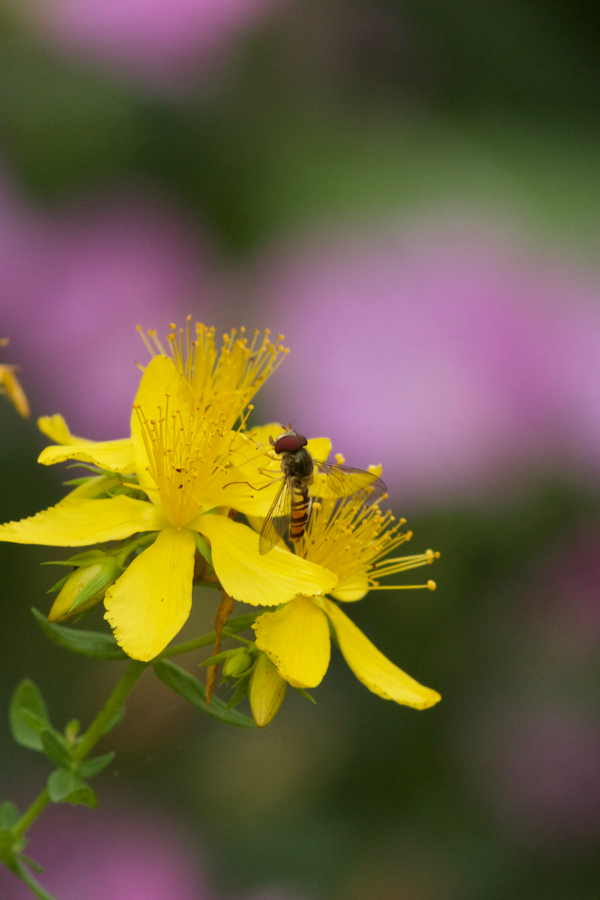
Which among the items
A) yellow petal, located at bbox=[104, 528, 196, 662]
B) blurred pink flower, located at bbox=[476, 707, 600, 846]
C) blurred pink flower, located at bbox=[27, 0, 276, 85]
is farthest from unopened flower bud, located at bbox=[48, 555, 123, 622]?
blurred pink flower, located at bbox=[27, 0, 276, 85]

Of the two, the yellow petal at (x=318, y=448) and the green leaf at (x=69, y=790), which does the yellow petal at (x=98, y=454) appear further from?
the green leaf at (x=69, y=790)

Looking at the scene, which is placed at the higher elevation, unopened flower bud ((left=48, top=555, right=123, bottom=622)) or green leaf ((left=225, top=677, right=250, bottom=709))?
unopened flower bud ((left=48, top=555, right=123, bottom=622))

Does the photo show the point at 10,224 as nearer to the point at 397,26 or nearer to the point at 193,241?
the point at 193,241

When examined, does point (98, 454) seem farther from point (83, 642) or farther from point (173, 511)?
point (83, 642)

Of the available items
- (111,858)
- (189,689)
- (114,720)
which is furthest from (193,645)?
(111,858)

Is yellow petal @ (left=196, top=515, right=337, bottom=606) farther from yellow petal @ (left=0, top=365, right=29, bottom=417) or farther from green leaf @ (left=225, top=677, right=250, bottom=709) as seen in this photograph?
yellow petal @ (left=0, top=365, right=29, bottom=417)

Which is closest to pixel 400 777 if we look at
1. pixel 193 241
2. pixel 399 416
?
pixel 399 416
